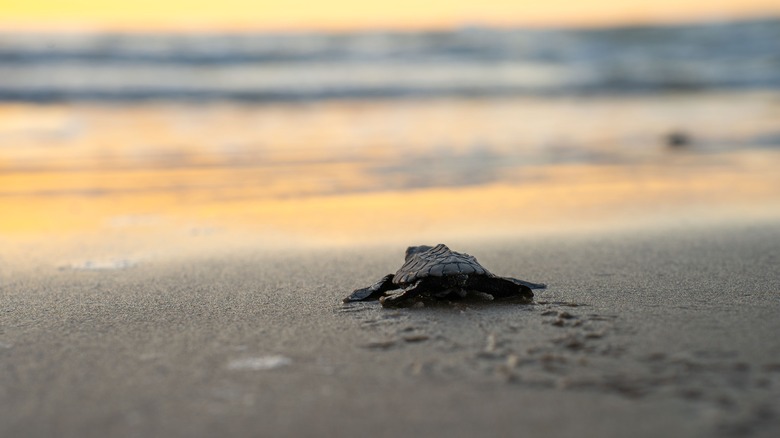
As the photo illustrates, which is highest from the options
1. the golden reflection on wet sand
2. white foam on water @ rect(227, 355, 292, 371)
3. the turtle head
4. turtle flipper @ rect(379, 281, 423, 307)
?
the golden reflection on wet sand

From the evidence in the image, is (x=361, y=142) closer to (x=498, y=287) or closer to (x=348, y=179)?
(x=348, y=179)

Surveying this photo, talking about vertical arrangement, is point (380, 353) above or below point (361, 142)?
below

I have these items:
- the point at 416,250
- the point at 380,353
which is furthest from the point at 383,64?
the point at 380,353

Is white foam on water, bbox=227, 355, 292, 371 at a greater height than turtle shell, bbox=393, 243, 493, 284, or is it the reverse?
turtle shell, bbox=393, 243, 493, 284

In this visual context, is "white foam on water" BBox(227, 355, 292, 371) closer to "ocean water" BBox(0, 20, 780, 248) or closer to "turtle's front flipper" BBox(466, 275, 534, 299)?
"turtle's front flipper" BBox(466, 275, 534, 299)

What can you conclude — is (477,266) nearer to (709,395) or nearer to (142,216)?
(709,395)

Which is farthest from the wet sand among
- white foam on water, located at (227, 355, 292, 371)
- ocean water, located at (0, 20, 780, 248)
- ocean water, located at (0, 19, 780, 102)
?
ocean water, located at (0, 19, 780, 102)
